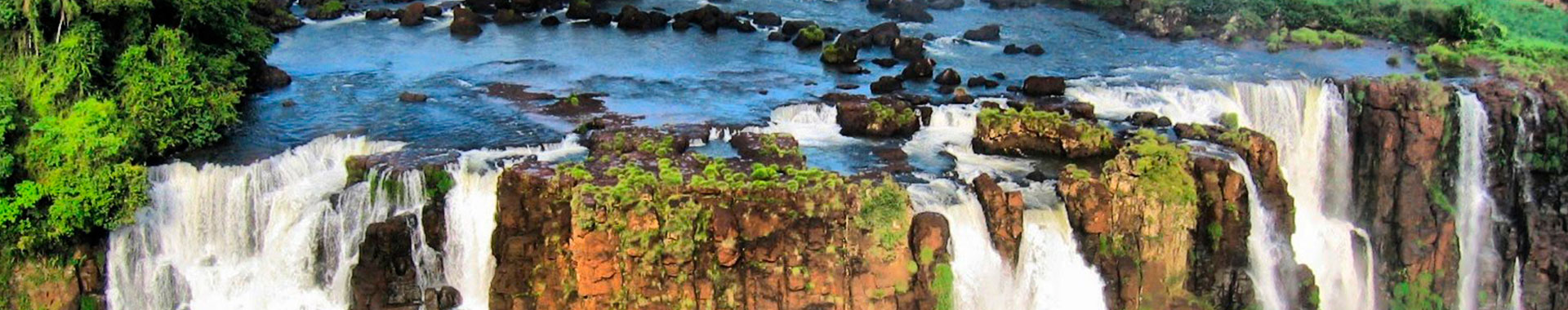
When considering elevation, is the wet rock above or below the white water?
above

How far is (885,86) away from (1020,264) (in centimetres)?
1090

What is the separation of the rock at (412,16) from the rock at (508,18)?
246cm

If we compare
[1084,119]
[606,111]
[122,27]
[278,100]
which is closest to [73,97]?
[122,27]

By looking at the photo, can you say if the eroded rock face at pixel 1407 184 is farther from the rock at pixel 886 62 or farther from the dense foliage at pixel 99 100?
the dense foliage at pixel 99 100

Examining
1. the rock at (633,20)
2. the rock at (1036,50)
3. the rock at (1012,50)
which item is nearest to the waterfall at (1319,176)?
the rock at (1036,50)

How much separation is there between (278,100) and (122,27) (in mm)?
5497

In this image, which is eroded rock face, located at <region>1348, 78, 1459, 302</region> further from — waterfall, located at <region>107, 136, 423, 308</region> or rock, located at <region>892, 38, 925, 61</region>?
waterfall, located at <region>107, 136, 423, 308</region>

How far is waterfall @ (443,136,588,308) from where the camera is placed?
2911cm

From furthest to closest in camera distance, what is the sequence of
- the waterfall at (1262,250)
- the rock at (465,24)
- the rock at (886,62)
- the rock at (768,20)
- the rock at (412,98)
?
the rock at (768,20)
the rock at (465,24)
the rock at (886,62)
the rock at (412,98)
the waterfall at (1262,250)

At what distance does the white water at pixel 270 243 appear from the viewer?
2916 cm

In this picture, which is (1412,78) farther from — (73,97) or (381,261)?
(73,97)

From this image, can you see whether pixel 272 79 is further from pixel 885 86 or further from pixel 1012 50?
pixel 1012 50

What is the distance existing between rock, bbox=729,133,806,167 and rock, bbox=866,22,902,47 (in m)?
13.7

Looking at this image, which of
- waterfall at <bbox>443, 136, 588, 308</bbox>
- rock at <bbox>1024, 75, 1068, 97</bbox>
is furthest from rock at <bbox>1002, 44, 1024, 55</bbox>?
waterfall at <bbox>443, 136, 588, 308</bbox>
